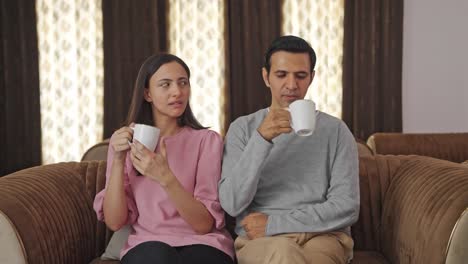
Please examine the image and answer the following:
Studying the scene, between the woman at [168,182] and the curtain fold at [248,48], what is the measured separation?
7.73 feet

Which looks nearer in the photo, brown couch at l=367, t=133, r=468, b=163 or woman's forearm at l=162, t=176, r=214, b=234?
woman's forearm at l=162, t=176, r=214, b=234

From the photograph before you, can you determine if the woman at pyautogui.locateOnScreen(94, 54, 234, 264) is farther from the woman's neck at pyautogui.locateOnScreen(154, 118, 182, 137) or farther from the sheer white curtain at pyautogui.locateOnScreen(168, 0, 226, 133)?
the sheer white curtain at pyautogui.locateOnScreen(168, 0, 226, 133)

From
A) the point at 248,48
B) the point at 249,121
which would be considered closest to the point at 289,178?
the point at 249,121

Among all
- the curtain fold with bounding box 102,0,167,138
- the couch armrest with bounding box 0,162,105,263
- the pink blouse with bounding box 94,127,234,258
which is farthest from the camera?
the curtain fold with bounding box 102,0,167,138

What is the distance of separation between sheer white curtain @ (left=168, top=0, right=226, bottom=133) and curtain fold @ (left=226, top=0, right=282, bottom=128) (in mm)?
78

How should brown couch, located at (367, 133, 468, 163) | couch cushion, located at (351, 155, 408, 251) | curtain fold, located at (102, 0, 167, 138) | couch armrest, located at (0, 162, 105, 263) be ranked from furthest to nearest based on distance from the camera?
curtain fold, located at (102, 0, 167, 138)
brown couch, located at (367, 133, 468, 163)
couch cushion, located at (351, 155, 408, 251)
couch armrest, located at (0, 162, 105, 263)

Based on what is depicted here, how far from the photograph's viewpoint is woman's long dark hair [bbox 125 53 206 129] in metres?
1.53

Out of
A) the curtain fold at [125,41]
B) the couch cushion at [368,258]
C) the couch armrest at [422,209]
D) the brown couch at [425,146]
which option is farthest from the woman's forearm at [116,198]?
the curtain fold at [125,41]

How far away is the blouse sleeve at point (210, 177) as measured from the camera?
1.47m

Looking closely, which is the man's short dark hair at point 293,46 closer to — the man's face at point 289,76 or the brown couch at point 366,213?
the man's face at point 289,76

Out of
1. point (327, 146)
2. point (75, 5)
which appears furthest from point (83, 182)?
point (75, 5)

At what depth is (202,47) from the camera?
3994mm

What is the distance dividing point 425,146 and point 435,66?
146 centimetres

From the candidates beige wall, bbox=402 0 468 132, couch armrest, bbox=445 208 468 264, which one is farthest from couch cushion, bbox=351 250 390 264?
beige wall, bbox=402 0 468 132
